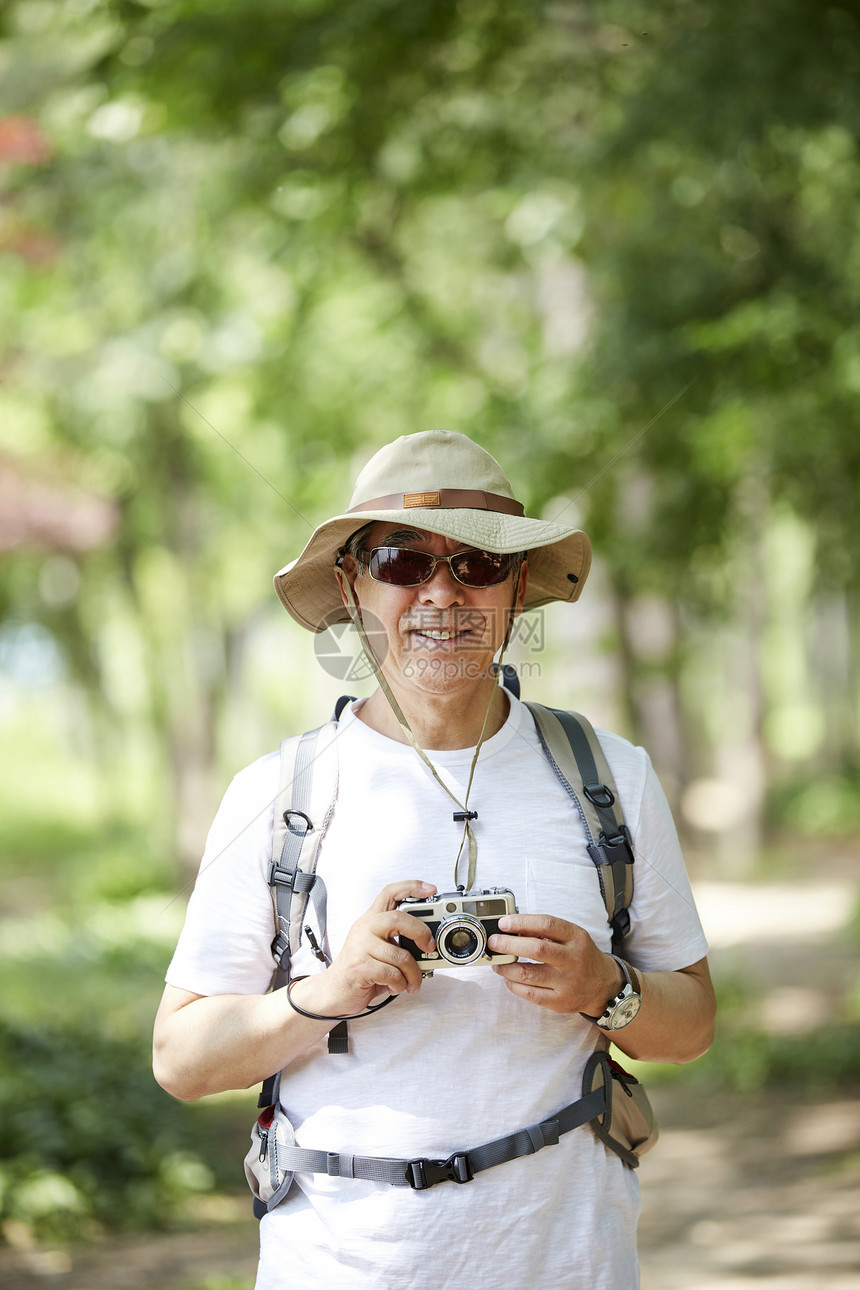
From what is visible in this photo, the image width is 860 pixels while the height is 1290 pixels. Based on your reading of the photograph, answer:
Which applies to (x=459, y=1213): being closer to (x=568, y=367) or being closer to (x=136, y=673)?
(x=568, y=367)

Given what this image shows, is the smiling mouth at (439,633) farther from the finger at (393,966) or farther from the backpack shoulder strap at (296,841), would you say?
the finger at (393,966)

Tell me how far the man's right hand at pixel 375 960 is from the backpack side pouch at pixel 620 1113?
40cm

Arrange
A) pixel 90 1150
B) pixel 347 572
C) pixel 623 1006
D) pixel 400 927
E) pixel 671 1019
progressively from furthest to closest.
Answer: pixel 90 1150 → pixel 347 572 → pixel 671 1019 → pixel 623 1006 → pixel 400 927

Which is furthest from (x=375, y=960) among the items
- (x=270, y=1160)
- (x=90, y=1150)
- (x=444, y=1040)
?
(x=90, y=1150)

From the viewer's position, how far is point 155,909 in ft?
43.2

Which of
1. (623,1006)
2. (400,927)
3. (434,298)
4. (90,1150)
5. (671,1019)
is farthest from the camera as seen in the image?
(434,298)

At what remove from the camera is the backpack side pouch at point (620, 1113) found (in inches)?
78.8

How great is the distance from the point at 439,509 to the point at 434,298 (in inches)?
346

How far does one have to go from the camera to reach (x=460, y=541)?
6.72ft

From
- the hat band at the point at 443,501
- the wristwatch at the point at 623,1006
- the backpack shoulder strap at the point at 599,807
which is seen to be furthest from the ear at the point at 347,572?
the wristwatch at the point at 623,1006

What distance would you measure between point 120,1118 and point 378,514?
526 centimetres

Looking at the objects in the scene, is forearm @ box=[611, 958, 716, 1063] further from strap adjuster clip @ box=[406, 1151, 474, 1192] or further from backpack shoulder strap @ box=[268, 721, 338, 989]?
backpack shoulder strap @ box=[268, 721, 338, 989]

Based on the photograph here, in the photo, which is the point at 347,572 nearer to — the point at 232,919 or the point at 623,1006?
the point at 232,919

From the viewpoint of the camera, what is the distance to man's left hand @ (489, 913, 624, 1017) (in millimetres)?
1812
